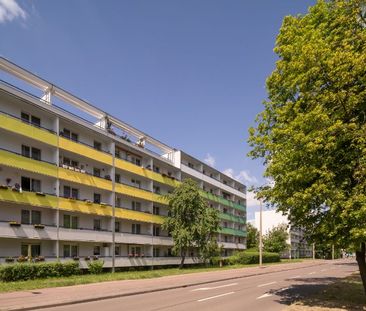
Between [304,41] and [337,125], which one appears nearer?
[337,125]

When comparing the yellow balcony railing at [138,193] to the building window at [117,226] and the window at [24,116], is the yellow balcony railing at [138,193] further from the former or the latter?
the window at [24,116]

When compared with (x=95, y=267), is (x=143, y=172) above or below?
above

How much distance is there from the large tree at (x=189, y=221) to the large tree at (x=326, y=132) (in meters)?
33.4

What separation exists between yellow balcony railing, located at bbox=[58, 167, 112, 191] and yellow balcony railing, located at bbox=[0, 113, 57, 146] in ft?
8.92

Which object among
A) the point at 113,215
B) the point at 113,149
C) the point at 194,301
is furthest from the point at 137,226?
the point at 194,301

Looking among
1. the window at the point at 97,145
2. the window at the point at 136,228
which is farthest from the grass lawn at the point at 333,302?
the window at the point at 136,228

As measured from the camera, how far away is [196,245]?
51.1 m

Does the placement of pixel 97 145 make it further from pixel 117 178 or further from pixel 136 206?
pixel 136 206

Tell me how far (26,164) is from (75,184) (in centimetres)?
749

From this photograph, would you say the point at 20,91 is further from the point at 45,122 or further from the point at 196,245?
the point at 196,245

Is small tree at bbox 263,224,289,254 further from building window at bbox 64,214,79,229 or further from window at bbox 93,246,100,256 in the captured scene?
building window at bbox 64,214,79,229

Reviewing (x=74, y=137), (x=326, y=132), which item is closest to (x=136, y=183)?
(x=74, y=137)

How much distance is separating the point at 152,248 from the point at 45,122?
2126cm

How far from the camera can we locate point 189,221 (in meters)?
50.3
